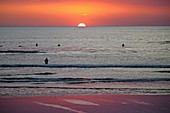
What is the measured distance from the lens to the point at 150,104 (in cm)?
1441

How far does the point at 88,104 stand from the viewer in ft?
47.1

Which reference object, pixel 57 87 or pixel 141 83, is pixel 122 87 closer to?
pixel 141 83

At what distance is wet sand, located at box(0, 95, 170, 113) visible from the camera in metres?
13.1

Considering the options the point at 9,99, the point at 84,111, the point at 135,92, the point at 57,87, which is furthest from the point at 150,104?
the point at 57,87

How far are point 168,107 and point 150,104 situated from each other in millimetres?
903

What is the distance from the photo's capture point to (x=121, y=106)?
14.0 metres

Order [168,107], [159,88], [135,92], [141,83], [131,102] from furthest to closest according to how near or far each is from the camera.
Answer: [141,83]
[159,88]
[135,92]
[131,102]
[168,107]

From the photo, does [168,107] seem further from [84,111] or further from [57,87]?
[57,87]

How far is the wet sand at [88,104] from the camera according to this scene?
515 inches

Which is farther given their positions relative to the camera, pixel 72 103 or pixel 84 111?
pixel 72 103

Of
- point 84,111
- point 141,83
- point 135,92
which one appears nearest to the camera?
point 84,111

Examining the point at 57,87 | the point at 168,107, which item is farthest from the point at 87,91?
the point at 168,107

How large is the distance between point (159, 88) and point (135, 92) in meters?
2.32

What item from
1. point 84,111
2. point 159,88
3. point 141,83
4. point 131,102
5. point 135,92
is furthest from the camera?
point 141,83
